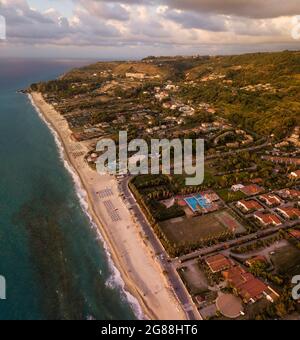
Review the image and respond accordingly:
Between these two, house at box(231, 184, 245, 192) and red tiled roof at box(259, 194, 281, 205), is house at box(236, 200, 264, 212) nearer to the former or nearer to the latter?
red tiled roof at box(259, 194, 281, 205)

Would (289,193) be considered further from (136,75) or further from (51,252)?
(136,75)

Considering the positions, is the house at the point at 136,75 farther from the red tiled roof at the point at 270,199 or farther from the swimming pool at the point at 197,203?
the red tiled roof at the point at 270,199

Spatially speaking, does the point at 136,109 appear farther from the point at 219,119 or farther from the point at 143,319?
the point at 143,319

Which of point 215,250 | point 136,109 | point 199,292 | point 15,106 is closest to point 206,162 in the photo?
point 215,250

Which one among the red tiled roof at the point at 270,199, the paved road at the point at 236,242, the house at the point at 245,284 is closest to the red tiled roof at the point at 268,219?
the paved road at the point at 236,242

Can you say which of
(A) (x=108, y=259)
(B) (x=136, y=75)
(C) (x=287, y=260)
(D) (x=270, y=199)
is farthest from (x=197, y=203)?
(B) (x=136, y=75)
